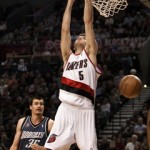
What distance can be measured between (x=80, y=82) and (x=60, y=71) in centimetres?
1029

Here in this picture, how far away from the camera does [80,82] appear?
7.02m

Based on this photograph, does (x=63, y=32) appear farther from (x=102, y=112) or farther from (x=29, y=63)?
(x=29, y=63)

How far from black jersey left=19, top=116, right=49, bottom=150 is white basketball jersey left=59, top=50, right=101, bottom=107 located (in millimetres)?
678

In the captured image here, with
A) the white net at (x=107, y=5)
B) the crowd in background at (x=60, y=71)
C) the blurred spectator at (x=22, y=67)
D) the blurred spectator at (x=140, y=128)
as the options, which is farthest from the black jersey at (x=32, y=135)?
the blurred spectator at (x=22, y=67)

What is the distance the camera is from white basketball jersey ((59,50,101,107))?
23.0ft

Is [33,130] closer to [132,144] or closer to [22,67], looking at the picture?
[132,144]

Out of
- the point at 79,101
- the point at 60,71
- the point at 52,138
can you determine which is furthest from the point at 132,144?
the point at 52,138

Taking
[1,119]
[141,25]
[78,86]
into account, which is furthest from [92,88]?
[141,25]

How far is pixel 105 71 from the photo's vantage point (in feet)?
53.1

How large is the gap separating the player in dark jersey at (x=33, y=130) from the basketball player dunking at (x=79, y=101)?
1.89 ft

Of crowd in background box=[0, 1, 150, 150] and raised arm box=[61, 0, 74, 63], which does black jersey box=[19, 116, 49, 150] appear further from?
crowd in background box=[0, 1, 150, 150]

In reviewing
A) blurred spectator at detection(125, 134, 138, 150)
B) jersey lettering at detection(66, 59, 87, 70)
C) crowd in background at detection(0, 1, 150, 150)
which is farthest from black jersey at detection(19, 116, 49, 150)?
blurred spectator at detection(125, 134, 138, 150)

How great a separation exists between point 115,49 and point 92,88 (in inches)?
452

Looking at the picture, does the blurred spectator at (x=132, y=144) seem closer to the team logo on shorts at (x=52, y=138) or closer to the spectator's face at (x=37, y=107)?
the spectator's face at (x=37, y=107)
